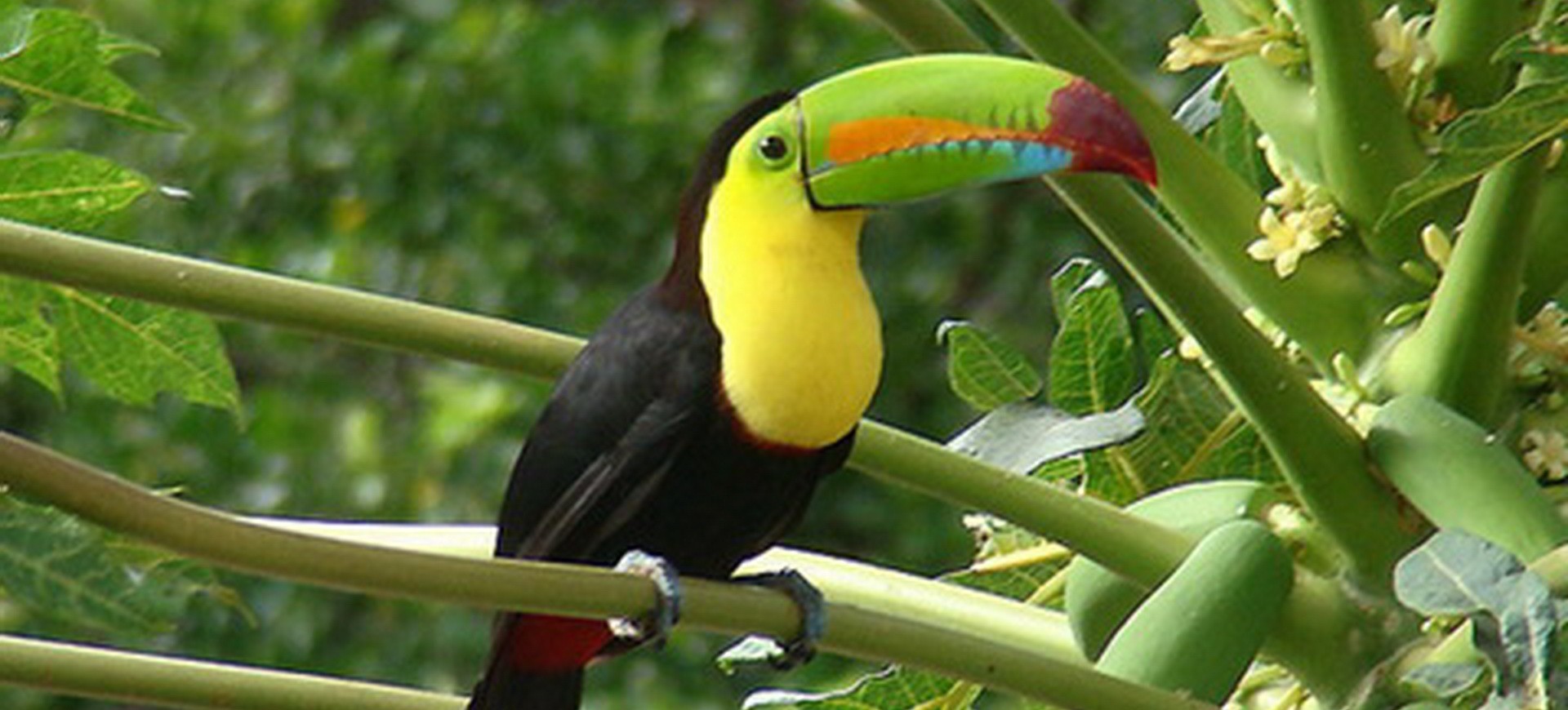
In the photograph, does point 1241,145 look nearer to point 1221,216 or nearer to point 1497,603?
point 1221,216

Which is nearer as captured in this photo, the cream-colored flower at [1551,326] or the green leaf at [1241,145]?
the cream-colored flower at [1551,326]

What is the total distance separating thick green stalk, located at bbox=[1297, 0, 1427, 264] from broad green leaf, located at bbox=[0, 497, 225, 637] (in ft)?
2.25

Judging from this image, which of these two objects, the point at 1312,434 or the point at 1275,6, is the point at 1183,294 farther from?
the point at 1275,6

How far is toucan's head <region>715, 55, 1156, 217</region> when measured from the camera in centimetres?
148

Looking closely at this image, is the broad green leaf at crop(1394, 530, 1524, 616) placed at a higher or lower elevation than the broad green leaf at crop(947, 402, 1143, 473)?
higher

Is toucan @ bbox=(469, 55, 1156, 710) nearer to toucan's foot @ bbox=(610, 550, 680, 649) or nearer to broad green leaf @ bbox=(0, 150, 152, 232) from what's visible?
toucan's foot @ bbox=(610, 550, 680, 649)

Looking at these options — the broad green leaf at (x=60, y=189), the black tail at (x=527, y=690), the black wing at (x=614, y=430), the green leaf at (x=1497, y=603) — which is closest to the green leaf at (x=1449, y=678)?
the green leaf at (x=1497, y=603)

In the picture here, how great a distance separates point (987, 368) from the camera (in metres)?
1.74

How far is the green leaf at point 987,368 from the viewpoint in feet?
5.67

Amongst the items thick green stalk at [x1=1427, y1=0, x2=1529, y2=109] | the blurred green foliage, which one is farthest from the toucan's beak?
the blurred green foliage

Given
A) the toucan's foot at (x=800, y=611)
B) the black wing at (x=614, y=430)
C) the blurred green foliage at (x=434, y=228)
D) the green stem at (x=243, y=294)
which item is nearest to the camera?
the green stem at (x=243, y=294)

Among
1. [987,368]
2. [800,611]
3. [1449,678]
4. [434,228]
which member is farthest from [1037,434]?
[434,228]

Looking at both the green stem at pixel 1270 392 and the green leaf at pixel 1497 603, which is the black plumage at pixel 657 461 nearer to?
the green stem at pixel 1270 392

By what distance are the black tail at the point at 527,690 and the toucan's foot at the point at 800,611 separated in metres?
0.13
